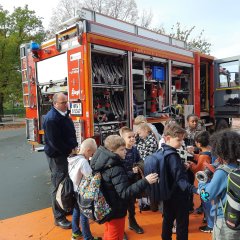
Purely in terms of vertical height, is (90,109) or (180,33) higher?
(180,33)

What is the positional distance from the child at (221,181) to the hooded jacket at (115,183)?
551 mm

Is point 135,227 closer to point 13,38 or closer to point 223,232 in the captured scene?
point 223,232

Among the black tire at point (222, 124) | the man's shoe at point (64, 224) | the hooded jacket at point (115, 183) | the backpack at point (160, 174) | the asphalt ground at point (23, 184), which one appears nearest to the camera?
the hooded jacket at point (115, 183)

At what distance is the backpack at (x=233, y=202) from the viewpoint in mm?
1744

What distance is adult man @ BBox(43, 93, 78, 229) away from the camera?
136 inches

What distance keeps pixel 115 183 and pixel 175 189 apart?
0.67 meters

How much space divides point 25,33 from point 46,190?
23827 millimetres

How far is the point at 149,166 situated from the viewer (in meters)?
2.56

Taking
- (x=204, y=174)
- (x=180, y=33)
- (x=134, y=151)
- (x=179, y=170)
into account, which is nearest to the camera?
(x=204, y=174)

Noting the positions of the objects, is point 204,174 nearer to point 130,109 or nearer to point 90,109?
point 90,109

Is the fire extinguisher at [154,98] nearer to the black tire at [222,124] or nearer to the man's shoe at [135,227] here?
the black tire at [222,124]

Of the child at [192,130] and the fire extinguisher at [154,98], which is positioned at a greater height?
the fire extinguisher at [154,98]

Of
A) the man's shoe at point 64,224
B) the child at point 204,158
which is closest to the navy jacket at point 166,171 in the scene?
the child at point 204,158

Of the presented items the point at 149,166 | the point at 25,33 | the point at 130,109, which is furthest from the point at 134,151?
the point at 25,33
